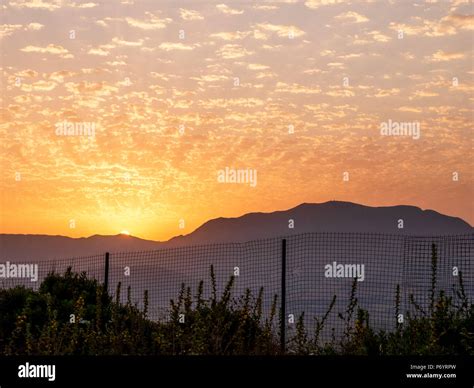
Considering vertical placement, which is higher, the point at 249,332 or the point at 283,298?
the point at 283,298

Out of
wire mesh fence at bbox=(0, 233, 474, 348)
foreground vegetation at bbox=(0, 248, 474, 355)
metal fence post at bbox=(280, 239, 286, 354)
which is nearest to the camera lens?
foreground vegetation at bbox=(0, 248, 474, 355)

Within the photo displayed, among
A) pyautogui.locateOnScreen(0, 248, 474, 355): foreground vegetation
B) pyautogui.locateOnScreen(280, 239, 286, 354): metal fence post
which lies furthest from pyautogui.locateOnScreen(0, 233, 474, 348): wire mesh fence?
pyautogui.locateOnScreen(0, 248, 474, 355): foreground vegetation

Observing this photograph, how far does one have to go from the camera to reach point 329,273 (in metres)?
15.8

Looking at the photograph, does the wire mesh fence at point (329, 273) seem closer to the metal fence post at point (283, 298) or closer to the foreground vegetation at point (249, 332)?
the metal fence post at point (283, 298)

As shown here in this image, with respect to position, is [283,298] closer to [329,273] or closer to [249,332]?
[329,273]

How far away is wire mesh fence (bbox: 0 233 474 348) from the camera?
47.0 ft

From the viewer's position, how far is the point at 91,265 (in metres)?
21.2

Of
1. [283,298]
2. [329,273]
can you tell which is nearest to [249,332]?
[283,298]

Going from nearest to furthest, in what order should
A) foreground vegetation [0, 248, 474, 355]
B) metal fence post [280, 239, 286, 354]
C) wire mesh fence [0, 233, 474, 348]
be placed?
1. foreground vegetation [0, 248, 474, 355]
2. wire mesh fence [0, 233, 474, 348]
3. metal fence post [280, 239, 286, 354]

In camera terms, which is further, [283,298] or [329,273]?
[283,298]

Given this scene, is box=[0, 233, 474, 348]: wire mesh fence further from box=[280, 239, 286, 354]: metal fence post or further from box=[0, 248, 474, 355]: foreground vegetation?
box=[0, 248, 474, 355]: foreground vegetation

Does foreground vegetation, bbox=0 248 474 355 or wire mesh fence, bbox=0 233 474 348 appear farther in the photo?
wire mesh fence, bbox=0 233 474 348

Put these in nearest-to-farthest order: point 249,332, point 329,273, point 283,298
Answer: point 249,332 < point 329,273 < point 283,298

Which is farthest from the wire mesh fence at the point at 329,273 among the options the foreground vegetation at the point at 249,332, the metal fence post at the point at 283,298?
the foreground vegetation at the point at 249,332
